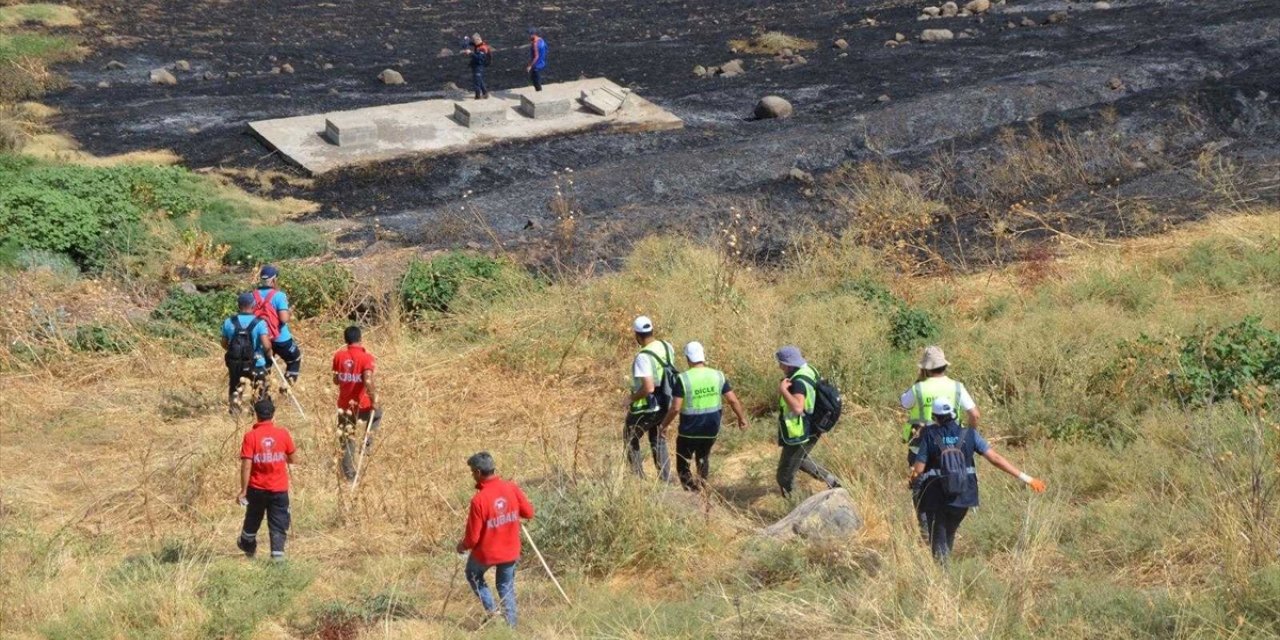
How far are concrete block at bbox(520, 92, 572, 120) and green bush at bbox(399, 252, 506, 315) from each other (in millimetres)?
7637

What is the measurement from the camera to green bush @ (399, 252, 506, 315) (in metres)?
14.1

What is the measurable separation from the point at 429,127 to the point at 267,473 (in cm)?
1289

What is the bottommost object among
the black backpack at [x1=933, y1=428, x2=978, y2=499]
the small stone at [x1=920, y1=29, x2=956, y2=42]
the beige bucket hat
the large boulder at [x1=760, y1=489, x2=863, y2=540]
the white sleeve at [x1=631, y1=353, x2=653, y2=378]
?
the small stone at [x1=920, y1=29, x2=956, y2=42]

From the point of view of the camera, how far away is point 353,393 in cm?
1030

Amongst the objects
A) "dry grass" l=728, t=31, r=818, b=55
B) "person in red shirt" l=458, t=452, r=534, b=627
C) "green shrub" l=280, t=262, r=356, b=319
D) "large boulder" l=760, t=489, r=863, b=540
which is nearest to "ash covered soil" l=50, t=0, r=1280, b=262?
"dry grass" l=728, t=31, r=818, b=55

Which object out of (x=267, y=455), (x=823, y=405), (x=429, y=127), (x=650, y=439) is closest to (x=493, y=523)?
(x=267, y=455)

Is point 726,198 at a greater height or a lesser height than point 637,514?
lesser

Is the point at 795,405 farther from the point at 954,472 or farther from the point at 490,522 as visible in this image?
the point at 490,522

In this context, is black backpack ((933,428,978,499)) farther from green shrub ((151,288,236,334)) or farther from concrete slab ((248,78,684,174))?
concrete slab ((248,78,684,174))

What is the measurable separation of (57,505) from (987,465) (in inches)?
258

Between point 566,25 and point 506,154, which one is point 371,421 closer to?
→ point 506,154

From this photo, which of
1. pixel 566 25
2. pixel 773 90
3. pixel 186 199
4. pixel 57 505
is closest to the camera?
pixel 57 505

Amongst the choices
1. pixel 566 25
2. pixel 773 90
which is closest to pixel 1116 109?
pixel 773 90

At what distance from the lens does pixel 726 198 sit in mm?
17609
